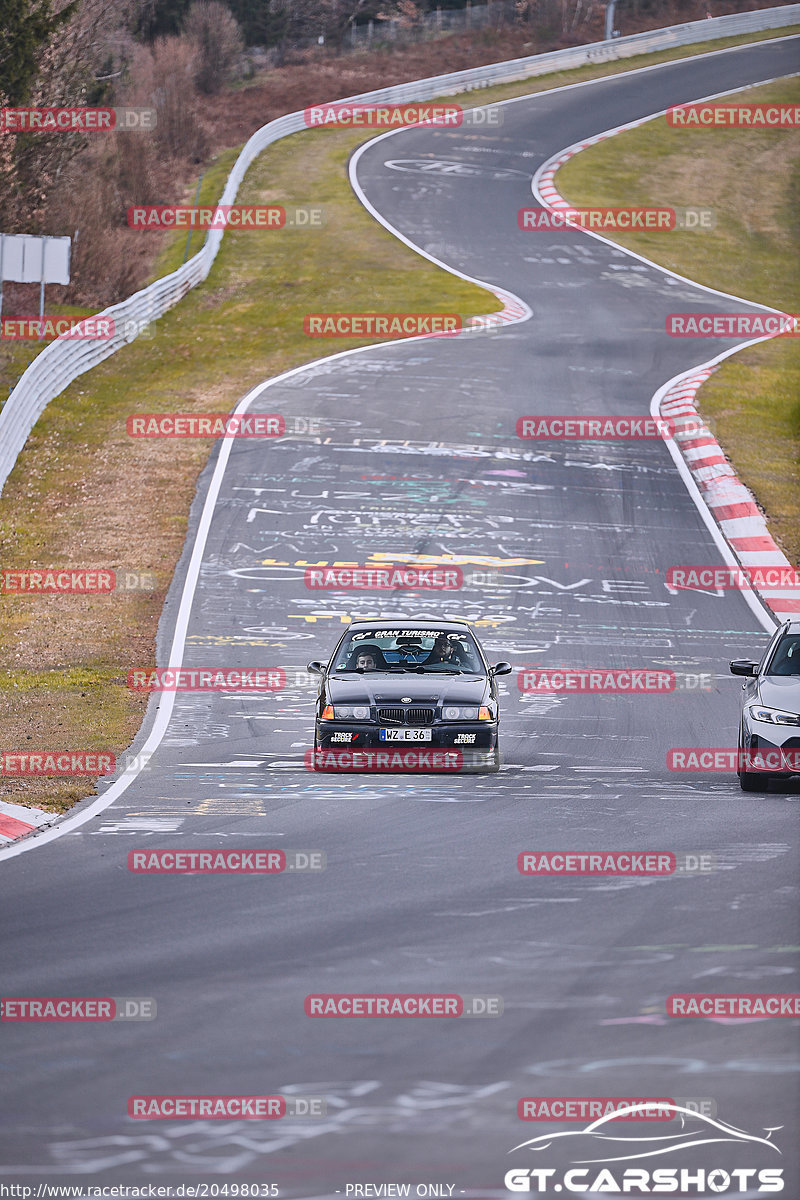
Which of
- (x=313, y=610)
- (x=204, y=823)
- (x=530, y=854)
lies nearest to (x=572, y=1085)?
(x=530, y=854)

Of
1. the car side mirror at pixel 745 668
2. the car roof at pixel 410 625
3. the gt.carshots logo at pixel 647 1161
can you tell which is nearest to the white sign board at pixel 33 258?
the car roof at pixel 410 625

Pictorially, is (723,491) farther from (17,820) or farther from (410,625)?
(17,820)

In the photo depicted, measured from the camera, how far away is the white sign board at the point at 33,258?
3319cm

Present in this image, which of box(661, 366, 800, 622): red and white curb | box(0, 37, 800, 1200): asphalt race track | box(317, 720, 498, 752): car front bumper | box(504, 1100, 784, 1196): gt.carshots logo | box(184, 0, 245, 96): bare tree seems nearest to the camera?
box(504, 1100, 784, 1196): gt.carshots logo

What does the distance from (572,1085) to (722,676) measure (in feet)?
Answer: 47.4

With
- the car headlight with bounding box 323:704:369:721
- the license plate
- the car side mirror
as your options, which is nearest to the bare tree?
the car headlight with bounding box 323:704:369:721

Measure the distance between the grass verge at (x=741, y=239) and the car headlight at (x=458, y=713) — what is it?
1312cm

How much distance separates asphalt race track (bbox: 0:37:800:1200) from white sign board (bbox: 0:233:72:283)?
27.9ft

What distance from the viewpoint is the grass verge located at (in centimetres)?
3244

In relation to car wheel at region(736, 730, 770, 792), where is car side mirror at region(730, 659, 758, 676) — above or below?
above

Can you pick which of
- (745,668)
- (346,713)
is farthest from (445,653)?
(745,668)

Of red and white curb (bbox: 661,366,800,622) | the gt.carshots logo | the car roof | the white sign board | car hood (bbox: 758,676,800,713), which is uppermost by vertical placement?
the white sign board

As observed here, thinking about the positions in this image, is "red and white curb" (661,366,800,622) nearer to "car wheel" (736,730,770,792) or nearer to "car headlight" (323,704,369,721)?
"car wheel" (736,730,770,792)

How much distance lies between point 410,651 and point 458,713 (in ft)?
5.35
